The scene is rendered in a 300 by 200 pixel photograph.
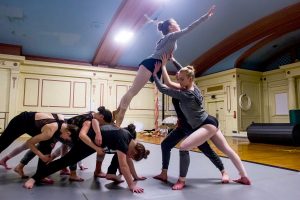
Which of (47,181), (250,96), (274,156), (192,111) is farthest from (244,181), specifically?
(250,96)

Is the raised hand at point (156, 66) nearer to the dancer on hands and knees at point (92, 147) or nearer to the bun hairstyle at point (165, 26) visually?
the bun hairstyle at point (165, 26)

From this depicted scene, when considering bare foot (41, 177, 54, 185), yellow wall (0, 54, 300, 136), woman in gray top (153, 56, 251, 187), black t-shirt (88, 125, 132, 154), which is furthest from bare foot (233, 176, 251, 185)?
yellow wall (0, 54, 300, 136)

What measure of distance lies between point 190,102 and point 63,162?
114 cm

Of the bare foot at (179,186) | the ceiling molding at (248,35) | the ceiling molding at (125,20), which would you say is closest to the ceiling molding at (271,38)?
the ceiling molding at (248,35)

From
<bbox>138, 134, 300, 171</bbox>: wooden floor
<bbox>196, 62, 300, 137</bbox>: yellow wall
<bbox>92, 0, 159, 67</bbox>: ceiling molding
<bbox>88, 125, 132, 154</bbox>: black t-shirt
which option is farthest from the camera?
<bbox>196, 62, 300, 137</bbox>: yellow wall

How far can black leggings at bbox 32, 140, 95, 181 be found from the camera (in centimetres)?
194

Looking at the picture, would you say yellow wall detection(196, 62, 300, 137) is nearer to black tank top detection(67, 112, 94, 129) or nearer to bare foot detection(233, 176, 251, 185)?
bare foot detection(233, 176, 251, 185)


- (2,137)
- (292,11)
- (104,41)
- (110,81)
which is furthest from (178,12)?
(2,137)

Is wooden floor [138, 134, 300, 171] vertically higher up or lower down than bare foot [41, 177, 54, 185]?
lower down

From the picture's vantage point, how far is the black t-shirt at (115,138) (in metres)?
1.89

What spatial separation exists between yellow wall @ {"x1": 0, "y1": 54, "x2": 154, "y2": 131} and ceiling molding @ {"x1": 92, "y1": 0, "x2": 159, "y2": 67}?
1.17 metres

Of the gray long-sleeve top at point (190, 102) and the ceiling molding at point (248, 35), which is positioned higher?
the ceiling molding at point (248, 35)

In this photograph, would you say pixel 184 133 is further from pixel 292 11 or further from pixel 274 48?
pixel 274 48

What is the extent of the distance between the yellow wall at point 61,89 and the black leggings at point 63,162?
6.73 meters
